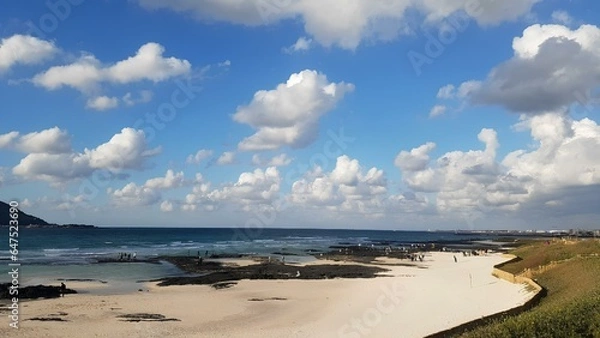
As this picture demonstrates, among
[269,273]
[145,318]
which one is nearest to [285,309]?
[145,318]

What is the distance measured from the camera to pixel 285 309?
31.9m

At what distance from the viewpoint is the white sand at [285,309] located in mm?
24672

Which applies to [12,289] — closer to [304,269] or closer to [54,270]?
[54,270]

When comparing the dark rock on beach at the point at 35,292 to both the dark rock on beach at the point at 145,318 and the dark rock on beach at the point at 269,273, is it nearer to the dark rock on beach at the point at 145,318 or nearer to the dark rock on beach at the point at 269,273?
the dark rock on beach at the point at 269,273

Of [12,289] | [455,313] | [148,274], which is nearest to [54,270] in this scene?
[148,274]
